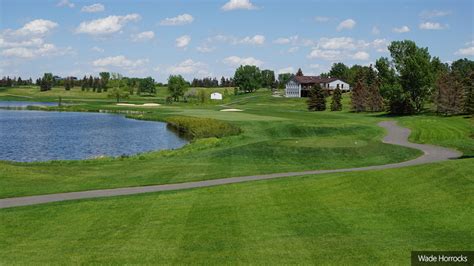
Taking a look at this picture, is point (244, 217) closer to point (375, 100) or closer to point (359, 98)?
point (359, 98)

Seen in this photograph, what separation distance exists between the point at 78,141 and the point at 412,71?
56.0m

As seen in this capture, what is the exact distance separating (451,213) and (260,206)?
297 inches

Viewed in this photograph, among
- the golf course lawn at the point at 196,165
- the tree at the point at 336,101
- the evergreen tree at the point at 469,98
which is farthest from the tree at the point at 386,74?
the golf course lawn at the point at 196,165

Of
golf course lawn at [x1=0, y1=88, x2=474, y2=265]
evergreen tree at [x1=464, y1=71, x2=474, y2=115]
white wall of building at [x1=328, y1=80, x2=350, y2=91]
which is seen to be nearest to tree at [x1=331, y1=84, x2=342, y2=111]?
evergreen tree at [x1=464, y1=71, x2=474, y2=115]

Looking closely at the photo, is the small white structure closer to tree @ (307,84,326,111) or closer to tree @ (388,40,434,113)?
tree @ (307,84,326,111)

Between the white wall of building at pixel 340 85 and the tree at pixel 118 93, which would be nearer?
the white wall of building at pixel 340 85

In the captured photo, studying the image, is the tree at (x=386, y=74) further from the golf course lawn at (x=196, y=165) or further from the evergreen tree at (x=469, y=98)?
the golf course lawn at (x=196, y=165)

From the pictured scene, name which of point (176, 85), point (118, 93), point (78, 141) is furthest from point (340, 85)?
point (78, 141)

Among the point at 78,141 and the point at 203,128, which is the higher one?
the point at 203,128

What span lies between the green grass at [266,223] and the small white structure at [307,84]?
146211 mm

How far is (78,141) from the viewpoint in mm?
63250

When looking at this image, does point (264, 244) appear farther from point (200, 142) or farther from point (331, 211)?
point (200, 142)

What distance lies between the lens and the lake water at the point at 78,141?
5175 cm

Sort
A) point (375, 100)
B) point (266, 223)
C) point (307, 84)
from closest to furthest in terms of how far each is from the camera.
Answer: point (266, 223) < point (375, 100) < point (307, 84)
